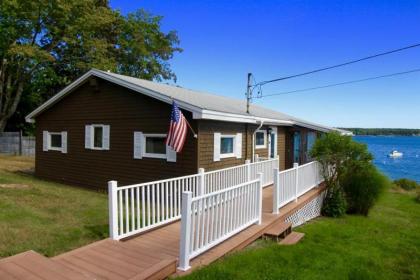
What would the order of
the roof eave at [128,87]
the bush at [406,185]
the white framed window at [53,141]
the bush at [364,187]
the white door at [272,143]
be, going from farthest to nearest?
1. the bush at [406,185]
2. the white door at [272,143]
3. the white framed window at [53,141]
4. the bush at [364,187]
5. the roof eave at [128,87]

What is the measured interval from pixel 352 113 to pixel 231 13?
26193 mm

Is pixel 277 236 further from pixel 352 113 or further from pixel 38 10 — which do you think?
pixel 352 113

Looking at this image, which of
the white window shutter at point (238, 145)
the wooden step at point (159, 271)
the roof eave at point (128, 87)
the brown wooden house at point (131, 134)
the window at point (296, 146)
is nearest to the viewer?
the wooden step at point (159, 271)

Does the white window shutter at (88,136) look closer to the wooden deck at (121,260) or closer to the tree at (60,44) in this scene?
the wooden deck at (121,260)

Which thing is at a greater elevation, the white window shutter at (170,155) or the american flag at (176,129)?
the american flag at (176,129)

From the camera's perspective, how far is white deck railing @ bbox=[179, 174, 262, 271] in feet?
13.9

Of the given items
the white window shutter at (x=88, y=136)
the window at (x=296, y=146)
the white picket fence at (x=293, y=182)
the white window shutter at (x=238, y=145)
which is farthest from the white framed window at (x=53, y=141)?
the window at (x=296, y=146)

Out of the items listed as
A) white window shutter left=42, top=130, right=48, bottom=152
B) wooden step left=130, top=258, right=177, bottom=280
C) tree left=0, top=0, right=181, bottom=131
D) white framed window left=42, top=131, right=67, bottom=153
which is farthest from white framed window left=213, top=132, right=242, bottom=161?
tree left=0, top=0, right=181, bottom=131

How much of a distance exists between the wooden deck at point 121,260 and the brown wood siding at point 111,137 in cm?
416

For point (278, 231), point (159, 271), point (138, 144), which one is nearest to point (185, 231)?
point (159, 271)

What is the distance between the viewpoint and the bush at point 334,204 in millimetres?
10289

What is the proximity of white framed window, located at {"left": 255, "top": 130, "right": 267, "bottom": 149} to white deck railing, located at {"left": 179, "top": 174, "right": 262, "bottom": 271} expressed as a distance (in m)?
6.65

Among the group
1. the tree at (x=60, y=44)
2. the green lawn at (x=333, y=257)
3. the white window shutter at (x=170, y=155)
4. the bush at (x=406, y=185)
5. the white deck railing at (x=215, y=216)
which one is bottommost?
the bush at (x=406, y=185)

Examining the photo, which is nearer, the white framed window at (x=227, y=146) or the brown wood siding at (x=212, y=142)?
the brown wood siding at (x=212, y=142)
